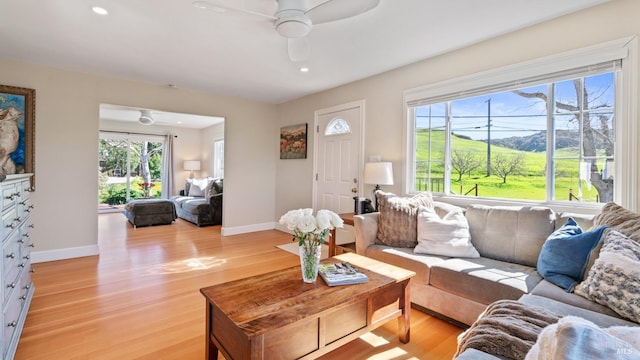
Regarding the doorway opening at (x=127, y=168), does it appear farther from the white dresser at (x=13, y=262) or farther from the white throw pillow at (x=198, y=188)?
the white dresser at (x=13, y=262)

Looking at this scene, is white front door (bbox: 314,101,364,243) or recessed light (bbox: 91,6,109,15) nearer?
recessed light (bbox: 91,6,109,15)

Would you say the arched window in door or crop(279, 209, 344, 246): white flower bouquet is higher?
the arched window in door

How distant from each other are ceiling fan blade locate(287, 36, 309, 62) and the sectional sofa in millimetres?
1511

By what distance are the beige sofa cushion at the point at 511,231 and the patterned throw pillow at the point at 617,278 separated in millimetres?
580

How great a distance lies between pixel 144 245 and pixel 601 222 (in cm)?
523

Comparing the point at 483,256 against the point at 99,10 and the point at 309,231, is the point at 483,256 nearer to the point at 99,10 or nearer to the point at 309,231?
the point at 309,231

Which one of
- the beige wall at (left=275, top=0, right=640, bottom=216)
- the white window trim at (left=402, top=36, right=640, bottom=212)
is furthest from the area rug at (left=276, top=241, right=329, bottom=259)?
the white window trim at (left=402, top=36, right=640, bottom=212)

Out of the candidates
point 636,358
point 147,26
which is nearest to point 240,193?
point 147,26

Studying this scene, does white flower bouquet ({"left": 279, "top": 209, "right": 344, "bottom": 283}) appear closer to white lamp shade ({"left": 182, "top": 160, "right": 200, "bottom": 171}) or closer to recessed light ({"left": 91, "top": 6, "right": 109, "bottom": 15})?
recessed light ({"left": 91, "top": 6, "right": 109, "bottom": 15})

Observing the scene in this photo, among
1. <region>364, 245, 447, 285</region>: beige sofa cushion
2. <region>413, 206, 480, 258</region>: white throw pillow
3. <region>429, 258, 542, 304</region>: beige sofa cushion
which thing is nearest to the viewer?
<region>429, 258, 542, 304</region>: beige sofa cushion

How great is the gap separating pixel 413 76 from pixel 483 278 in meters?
2.35

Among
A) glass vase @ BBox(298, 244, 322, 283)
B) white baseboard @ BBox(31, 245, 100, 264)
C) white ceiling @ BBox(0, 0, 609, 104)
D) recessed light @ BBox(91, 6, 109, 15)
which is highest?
white ceiling @ BBox(0, 0, 609, 104)

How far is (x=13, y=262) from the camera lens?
1950 mm

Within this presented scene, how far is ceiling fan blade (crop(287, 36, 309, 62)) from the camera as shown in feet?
7.84
